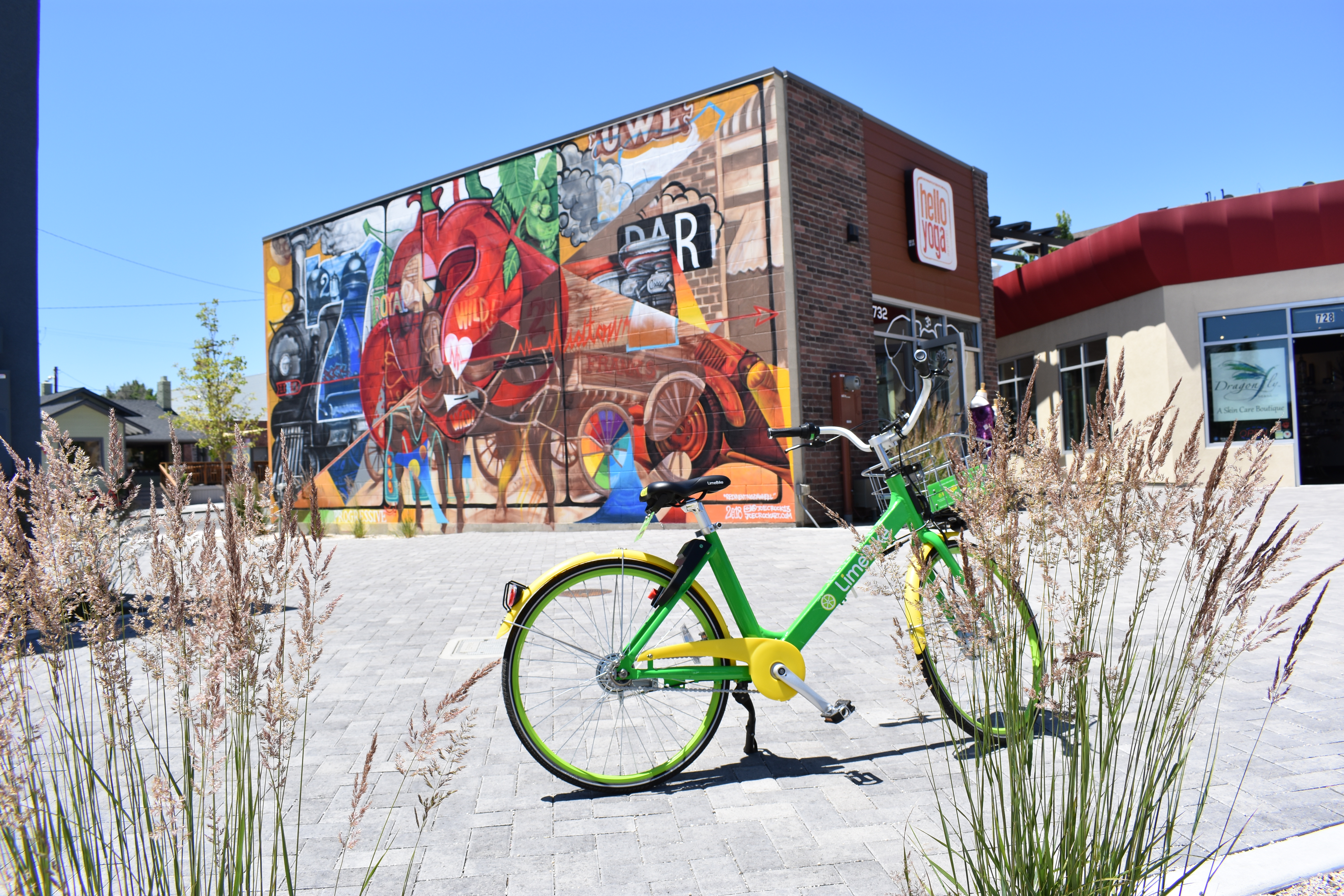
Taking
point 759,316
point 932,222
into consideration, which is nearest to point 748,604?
point 759,316

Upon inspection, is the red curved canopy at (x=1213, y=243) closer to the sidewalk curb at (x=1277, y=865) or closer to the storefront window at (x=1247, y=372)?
the storefront window at (x=1247, y=372)

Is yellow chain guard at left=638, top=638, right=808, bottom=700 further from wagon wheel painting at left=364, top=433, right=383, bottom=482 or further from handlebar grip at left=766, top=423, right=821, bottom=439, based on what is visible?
wagon wheel painting at left=364, top=433, right=383, bottom=482

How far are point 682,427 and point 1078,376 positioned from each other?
11749 millimetres

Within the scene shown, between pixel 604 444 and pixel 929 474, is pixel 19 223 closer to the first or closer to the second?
pixel 929 474

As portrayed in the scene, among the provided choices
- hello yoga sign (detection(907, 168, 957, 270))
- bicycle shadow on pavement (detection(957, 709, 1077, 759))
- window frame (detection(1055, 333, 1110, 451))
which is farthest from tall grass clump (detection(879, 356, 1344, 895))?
window frame (detection(1055, 333, 1110, 451))

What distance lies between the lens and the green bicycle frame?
9.70ft

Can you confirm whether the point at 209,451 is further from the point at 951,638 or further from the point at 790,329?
the point at 951,638

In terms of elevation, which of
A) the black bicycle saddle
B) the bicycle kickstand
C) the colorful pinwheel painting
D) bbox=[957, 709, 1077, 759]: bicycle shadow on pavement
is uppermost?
the colorful pinwheel painting

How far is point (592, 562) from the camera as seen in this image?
9.61 ft

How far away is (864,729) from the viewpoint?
3467mm

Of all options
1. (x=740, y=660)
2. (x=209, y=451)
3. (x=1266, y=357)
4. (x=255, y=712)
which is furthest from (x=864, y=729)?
(x=209, y=451)

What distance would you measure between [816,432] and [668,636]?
0.94m

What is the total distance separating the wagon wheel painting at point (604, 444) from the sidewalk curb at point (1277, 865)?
1144cm

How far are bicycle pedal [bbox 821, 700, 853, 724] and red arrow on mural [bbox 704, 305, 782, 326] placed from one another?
970 centimetres
